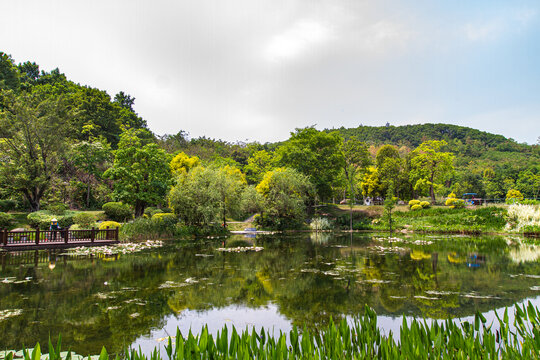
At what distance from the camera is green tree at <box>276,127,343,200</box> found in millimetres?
37000

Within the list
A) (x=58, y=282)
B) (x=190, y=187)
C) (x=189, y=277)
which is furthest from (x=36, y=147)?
(x=189, y=277)

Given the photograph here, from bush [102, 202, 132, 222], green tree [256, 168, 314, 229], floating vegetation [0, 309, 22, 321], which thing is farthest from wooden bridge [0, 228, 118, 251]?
green tree [256, 168, 314, 229]

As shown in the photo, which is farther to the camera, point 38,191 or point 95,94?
point 95,94

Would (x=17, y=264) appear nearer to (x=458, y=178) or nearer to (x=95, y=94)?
(x=95, y=94)

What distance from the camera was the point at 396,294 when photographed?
791 cm

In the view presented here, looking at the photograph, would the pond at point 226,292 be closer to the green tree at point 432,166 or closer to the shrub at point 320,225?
the shrub at point 320,225

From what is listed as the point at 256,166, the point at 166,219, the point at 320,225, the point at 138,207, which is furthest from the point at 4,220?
the point at 256,166

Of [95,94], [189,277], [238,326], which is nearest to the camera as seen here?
[238,326]

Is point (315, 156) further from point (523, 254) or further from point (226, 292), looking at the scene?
point (226, 292)

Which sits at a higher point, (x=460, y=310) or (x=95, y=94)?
(x=95, y=94)

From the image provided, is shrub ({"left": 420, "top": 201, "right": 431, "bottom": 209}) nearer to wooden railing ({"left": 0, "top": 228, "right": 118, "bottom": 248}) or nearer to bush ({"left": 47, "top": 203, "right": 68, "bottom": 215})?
wooden railing ({"left": 0, "top": 228, "right": 118, "bottom": 248})

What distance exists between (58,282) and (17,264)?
16.0 feet

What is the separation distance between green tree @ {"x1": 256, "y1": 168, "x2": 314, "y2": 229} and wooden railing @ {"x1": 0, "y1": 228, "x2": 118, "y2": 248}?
15283 mm

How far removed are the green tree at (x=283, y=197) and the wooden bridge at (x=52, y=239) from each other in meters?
15.3
